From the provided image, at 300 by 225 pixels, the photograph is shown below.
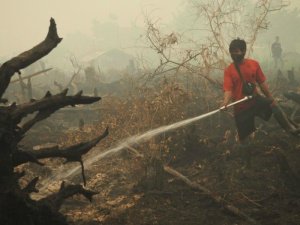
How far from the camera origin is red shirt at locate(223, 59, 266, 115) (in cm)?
500

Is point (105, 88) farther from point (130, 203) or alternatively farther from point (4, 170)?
point (4, 170)

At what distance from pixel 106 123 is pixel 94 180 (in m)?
2.12

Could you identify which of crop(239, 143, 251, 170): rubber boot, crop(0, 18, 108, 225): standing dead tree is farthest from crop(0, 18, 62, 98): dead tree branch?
crop(239, 143, 251, 170): rubber boot

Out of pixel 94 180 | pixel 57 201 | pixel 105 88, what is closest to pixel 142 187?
pixel 94 180

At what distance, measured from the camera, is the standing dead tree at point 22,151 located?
6.23 ft

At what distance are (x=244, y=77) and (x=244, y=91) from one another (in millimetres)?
261

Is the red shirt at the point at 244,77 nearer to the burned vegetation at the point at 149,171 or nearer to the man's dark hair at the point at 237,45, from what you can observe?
the man's dark hair at the point at 237,45

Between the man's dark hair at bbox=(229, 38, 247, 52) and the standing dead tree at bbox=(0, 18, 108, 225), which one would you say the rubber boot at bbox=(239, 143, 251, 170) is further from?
the standing dead tree at bbox=(0, 18, 108, 225)

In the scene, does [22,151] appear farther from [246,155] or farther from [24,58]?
[246,155]

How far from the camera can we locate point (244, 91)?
506 cm

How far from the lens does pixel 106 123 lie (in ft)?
27.1

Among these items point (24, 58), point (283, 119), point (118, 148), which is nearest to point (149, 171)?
point (118, 148)

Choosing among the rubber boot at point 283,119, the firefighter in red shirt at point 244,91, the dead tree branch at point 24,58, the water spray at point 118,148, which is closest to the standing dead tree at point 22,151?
the dead tree branch at point 24,58

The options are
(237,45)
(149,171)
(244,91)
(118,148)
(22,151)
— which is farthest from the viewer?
(118,148)
